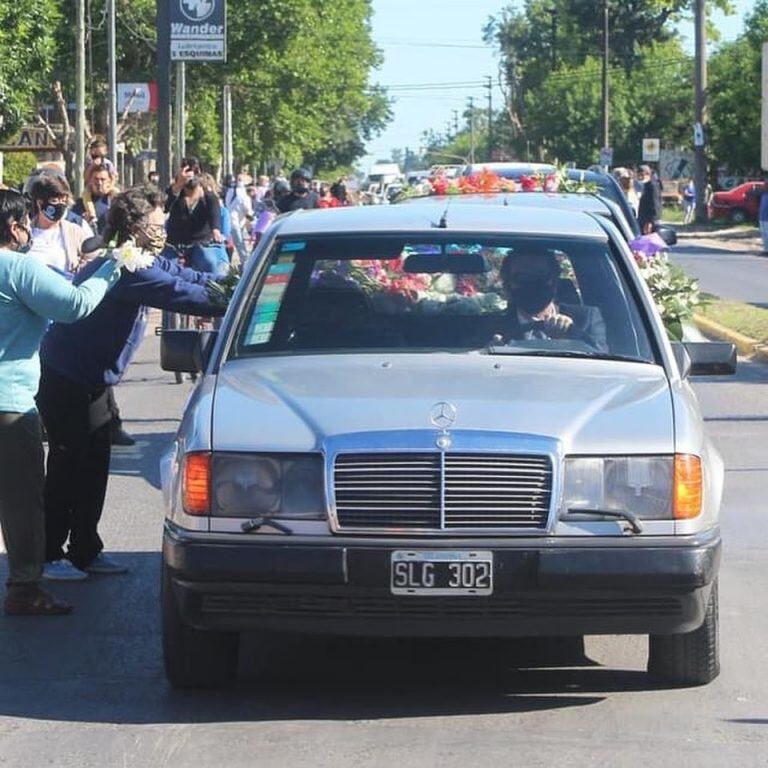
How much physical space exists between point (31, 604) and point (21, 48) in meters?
22.1

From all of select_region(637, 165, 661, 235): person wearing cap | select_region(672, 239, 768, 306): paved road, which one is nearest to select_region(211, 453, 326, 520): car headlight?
select_region(637, 165, 661, 235): person wearing cap

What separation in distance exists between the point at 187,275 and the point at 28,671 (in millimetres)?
2489

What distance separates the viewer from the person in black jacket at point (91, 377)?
8.09 metres

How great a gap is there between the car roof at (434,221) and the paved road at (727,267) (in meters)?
18.3

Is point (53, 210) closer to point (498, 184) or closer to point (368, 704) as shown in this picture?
point (498, 184)

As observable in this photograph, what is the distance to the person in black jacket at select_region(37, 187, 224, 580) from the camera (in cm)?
809

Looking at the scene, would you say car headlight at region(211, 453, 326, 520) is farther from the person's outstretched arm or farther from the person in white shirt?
the person in white shirt

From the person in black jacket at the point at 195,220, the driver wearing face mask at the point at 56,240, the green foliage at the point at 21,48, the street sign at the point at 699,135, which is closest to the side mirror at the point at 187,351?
the driver wearing face mask at the point at 56,240

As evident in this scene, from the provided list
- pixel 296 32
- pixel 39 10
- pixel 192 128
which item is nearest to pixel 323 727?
pixel 39 10

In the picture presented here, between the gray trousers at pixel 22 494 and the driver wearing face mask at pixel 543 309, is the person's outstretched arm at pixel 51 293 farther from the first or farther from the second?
the driver wearing face mask at pixel 543 309

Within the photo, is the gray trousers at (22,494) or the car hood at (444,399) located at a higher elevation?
the car hood at (444,399)

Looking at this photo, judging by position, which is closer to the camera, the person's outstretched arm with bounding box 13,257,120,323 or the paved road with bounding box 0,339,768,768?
the paved road with bounding box 0,339,768,768

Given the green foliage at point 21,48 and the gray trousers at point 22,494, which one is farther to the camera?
the green foliage at point 21,48

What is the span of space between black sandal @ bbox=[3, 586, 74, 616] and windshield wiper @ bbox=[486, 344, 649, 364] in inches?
88.2
